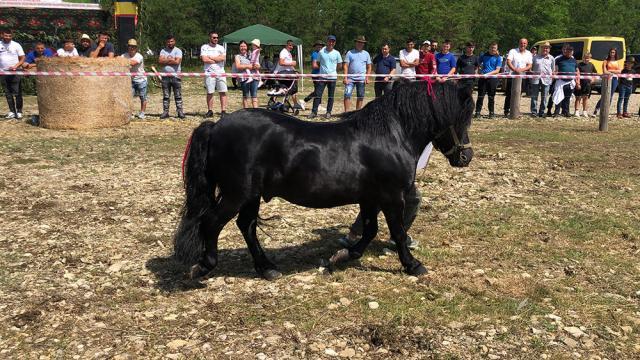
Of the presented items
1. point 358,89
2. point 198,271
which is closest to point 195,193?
point 198,271

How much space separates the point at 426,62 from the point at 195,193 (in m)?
10.3

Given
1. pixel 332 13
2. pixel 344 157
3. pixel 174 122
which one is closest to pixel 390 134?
pixel 344 157

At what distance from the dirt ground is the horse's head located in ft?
3.19

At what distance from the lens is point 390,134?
4336mm

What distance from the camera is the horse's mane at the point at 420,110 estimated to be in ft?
14.4

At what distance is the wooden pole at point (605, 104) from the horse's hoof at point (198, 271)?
446 inches

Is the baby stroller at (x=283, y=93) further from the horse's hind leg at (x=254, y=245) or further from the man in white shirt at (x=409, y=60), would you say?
the horse's hind leg at (x=254, y=245)

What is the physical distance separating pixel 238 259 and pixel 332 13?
160ft

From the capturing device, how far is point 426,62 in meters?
13.5

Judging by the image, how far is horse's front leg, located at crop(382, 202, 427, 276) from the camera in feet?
14.5

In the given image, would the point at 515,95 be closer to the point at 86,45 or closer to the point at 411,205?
the point at 411,205

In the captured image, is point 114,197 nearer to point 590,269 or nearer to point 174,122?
point 590,269

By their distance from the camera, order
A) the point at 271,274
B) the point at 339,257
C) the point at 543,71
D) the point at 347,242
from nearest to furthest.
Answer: the point at 271,274 → the point at 339,257 → the point at 347,242 → the point at 543,71

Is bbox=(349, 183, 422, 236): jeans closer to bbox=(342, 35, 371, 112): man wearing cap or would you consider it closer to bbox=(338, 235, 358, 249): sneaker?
bbox=(338, 235, 358, 249): sneaker
